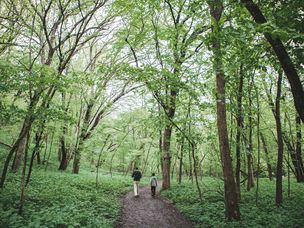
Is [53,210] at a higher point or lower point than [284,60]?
lower

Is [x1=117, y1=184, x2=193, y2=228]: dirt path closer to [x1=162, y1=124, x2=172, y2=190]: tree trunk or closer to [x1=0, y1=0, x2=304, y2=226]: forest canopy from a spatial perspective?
[x1=0, y1=0, x2=304, y2=226]: forest canopy

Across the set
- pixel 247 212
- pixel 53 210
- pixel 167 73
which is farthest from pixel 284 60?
pixel 53 210

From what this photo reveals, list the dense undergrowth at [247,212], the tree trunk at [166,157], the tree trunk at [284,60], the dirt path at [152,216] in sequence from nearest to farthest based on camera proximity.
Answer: the tree trunk at [284,60] < the dense undergrowth at [247,212] < the dirt path at [152,216] < the tree trunk at [166,157]

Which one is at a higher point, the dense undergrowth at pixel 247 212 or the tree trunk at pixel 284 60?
the tree trunk at pixel 284 60

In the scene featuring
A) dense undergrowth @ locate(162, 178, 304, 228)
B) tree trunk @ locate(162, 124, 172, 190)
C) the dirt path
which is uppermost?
tree trunk @ locate(162, 124, 172, 190)

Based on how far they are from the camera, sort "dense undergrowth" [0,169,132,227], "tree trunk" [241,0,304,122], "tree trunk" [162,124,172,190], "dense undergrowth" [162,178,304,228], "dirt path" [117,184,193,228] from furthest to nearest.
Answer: "tree trunk" [162,124,172,190] → "dirt path" [117,184,193,228] → "dense undergrowth" [162,178,304,228] → "dense undergrowth" [0,169,132,227] → "tree trunk" [241,0,304,122]

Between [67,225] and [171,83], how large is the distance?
6.10m

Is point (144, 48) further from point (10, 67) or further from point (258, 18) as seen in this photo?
point (258, 18)

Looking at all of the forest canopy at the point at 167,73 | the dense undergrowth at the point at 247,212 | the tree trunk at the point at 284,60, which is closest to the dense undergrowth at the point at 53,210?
the forest canopy at the point at 167,73

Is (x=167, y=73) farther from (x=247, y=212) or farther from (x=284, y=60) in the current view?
(x=247, y=212)

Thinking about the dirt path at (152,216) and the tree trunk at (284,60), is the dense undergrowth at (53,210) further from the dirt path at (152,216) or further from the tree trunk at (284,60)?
the tree trunk at (284,60)

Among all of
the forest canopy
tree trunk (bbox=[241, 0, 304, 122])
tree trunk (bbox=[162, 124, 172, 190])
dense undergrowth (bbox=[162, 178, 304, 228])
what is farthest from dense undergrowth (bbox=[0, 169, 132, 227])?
tree trunk (bbox=[241, 0, 304, 122])

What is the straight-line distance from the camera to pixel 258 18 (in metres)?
4.16

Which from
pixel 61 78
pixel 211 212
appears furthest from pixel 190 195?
pixel 61 78
